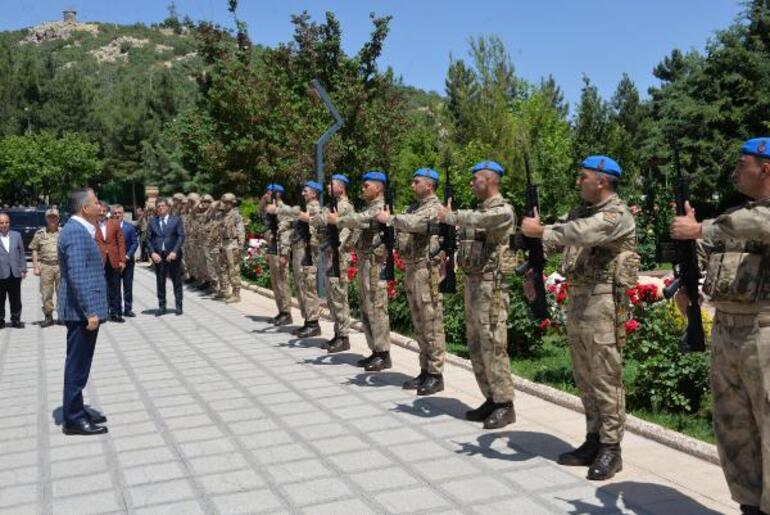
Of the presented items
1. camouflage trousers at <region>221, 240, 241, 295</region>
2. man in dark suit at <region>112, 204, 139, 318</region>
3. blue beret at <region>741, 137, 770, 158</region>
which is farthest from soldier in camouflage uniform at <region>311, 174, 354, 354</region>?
blue beret at <region>741, 137, 770, 158</region>

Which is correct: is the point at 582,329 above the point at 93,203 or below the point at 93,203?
below

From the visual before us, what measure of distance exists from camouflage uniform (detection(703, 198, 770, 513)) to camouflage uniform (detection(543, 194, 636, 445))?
86 cm

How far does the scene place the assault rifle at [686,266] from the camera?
4.25 meters

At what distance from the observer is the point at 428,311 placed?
728 cm

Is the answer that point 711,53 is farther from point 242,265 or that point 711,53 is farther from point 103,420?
point 103,420

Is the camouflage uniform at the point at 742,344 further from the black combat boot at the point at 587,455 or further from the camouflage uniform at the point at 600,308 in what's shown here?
the black combat boot at the point at 587,455

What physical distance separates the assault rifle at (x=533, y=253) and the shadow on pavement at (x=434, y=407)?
1495 millimetres

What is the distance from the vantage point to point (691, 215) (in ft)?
13.3

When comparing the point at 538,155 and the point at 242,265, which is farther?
the point at 538,155

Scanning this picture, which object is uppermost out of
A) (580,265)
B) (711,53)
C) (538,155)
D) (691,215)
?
(711,53)

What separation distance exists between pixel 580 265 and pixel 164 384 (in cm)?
520

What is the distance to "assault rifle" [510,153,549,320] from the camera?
5293 mm

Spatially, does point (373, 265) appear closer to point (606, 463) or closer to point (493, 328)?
point (493, 328)

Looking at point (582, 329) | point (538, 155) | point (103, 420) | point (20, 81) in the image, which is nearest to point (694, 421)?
point (582, 329)
